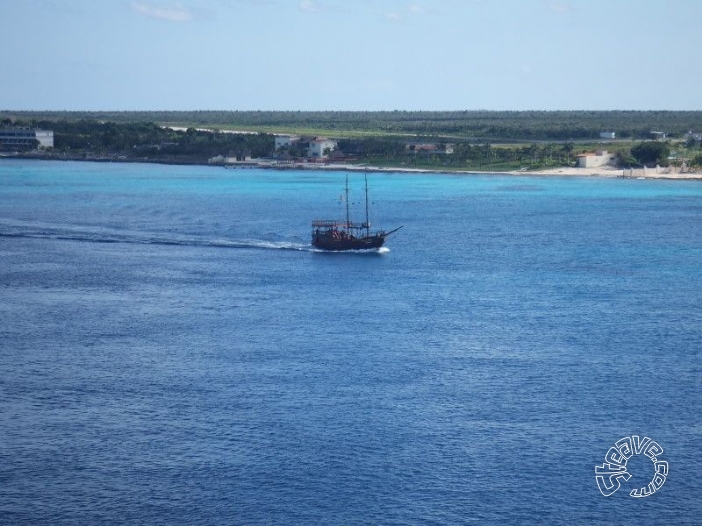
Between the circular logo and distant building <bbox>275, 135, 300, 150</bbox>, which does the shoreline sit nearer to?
distant building <bbox>275, 135, 300, 150</bbox>

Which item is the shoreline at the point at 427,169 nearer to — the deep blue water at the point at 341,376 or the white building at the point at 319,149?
the white building at the point at 319,149

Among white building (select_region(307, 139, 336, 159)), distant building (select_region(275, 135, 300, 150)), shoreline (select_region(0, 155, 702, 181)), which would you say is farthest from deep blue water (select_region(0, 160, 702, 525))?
distant building (select_region(275, 135, 300, 150))

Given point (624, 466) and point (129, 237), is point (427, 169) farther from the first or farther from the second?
point (624, 466)

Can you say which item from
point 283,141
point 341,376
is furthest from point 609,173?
point 341,376

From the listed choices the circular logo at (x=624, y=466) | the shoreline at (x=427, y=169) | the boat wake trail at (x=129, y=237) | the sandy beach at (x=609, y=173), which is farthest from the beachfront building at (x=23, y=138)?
the circular logo at (x=624, y=466)

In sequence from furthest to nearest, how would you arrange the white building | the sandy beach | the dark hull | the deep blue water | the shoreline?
the white building → the shoreline → the sandy beach → the dark hull → the deep blue water

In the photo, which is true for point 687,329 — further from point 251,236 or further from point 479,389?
point 251,236

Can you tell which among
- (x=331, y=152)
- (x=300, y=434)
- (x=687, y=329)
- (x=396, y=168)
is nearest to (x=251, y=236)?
(x=687, y=329)

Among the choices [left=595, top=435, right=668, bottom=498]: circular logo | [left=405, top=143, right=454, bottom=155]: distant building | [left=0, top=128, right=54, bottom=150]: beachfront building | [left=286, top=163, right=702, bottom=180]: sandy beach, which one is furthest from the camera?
[left=0, top=128, right=54, bottom=150]: beachfront building
